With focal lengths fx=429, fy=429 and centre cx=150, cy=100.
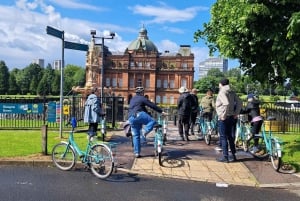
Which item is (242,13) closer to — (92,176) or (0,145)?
(92,176)

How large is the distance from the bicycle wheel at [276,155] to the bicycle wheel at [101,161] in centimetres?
375

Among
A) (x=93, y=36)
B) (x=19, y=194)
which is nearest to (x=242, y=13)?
(x=19, y=194)

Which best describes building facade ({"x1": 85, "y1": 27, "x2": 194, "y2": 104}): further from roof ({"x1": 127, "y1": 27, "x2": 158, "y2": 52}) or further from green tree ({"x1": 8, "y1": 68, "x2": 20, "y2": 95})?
green tree ({"x1": 8, "y1": 68, "x2": 20, "y2": 95})

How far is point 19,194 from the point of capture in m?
7.34

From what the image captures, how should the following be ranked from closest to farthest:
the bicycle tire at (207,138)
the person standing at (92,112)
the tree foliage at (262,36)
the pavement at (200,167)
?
the pavement at (200,167) < the tree foliage at (262,36) < the person standing at (92,112) < the bicycle tire at (207,138)

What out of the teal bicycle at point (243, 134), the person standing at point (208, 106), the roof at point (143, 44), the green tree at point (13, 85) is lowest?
the teal bicycle at point (243, 134)

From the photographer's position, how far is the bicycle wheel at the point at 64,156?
955 centimetres

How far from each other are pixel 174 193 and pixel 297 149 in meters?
6.12

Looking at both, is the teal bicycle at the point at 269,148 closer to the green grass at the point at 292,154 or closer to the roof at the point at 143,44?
the green grass at the point at 292,154

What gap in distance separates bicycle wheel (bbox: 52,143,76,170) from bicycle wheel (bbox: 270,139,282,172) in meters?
4.55

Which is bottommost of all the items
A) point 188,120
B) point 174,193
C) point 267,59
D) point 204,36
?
point 174,193

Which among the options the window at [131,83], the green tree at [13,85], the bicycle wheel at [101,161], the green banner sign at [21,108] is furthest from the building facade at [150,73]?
the bicycle wheel at [101,161]

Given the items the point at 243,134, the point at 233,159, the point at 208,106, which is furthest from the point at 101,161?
the point at 208,106

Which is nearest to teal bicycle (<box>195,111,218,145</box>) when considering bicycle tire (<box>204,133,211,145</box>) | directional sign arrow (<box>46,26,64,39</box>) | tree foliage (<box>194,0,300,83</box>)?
bicycle tire (<box>204,133,211,145</box>)
